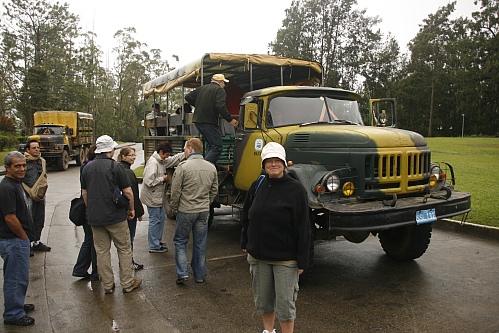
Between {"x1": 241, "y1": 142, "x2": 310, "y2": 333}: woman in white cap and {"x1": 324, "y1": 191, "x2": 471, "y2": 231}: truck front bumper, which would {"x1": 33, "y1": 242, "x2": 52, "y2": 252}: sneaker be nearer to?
{"x1": 324, "y1": 191, "x2": 471, "y2": 231}: truck front bumper

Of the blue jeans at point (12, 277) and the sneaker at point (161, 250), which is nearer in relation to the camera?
the blue jeans at point (12, 277)

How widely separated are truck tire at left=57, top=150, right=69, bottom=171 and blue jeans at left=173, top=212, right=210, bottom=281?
17.1 m

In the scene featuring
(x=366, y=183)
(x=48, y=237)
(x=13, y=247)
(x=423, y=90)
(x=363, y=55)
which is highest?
(x=363, y=55)

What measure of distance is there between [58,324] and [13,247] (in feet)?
2.81

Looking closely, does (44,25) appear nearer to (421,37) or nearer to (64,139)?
(64,139)

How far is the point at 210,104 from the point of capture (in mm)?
6949

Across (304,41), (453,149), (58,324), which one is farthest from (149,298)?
(304,41)

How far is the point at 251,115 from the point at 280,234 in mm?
3295

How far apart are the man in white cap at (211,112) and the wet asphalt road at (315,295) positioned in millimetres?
1652

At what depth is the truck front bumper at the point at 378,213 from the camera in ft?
15.2

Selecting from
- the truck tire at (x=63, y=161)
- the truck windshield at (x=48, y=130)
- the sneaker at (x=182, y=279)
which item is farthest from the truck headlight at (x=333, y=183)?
the truck windshield at (x=48, y=130)

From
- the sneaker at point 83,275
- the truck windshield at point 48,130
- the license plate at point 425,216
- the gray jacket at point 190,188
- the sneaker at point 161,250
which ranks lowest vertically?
the sneaker at point 161,250

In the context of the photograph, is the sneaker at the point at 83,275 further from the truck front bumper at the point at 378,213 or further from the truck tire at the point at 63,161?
the truck tire at the point at 63,161

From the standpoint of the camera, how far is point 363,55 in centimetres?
5066
